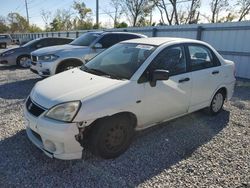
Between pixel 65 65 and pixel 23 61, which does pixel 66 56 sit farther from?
pixel 23 61

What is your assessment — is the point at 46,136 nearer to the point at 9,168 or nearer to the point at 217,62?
the point at 9,168

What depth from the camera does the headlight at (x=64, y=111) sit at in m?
2.77

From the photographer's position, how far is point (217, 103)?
488 centimetres

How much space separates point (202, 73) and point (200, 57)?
13.7 inches

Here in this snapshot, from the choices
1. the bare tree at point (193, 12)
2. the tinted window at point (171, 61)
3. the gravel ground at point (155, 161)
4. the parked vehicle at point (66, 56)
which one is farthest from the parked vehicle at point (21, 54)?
the bare tree at point (193, 12)

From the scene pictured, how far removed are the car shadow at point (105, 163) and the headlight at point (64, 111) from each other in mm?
696

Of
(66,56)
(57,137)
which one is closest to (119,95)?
(57,137)

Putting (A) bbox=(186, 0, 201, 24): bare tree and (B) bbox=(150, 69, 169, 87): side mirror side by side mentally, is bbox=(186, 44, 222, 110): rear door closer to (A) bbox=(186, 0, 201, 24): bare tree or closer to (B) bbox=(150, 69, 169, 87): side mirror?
(B) bbox=(150, 69, 169, 87): side mirror

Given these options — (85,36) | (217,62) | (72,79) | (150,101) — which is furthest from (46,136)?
(85,36)

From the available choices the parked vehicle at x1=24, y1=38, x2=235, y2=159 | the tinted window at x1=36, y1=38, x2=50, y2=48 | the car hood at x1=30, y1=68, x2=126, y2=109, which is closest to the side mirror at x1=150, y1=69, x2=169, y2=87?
the parked vehicle at x1=24, y1=38, x2=235, y2=159

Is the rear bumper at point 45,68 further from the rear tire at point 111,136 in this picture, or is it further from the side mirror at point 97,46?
the rear tire at point 111,136

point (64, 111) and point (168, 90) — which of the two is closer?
point (64, 111)

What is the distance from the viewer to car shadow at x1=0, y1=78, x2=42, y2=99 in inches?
243

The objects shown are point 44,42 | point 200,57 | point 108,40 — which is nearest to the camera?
point 200,57
